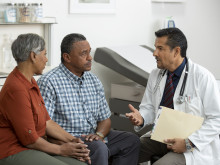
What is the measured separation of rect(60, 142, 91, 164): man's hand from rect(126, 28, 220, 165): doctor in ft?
1.30

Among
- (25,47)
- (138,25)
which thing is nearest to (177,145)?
(25,47)

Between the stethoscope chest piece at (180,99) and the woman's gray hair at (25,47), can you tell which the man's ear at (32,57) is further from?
the stethoscope chest piece at (180,99)

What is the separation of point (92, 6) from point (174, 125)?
1739 millimetres

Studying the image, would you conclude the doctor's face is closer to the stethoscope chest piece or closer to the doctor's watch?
the stethoscope chest piece

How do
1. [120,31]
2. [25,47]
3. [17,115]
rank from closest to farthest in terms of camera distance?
1. [17,115]
2. [25,47]
3. [120,31]

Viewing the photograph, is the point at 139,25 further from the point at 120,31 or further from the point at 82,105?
the point at 82,105

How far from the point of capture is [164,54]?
2.70 meters

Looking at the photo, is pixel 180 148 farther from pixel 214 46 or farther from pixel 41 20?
pixel 214 46

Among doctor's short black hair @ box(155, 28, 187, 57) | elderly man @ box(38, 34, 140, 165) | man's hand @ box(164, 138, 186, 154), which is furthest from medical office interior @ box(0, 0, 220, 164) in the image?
man's hand @ box(164, 138, 186, 154)

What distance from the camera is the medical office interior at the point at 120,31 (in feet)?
11.3

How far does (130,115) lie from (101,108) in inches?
9.0

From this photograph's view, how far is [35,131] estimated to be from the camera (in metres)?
2.23

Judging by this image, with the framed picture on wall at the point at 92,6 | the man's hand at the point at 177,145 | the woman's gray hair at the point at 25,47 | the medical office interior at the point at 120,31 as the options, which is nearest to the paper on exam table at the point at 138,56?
the medical office interior at the point at 120,31

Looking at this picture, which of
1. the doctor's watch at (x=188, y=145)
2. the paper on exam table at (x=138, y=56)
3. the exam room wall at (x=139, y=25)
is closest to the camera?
the doctor's watch at (x=188, y=145)
